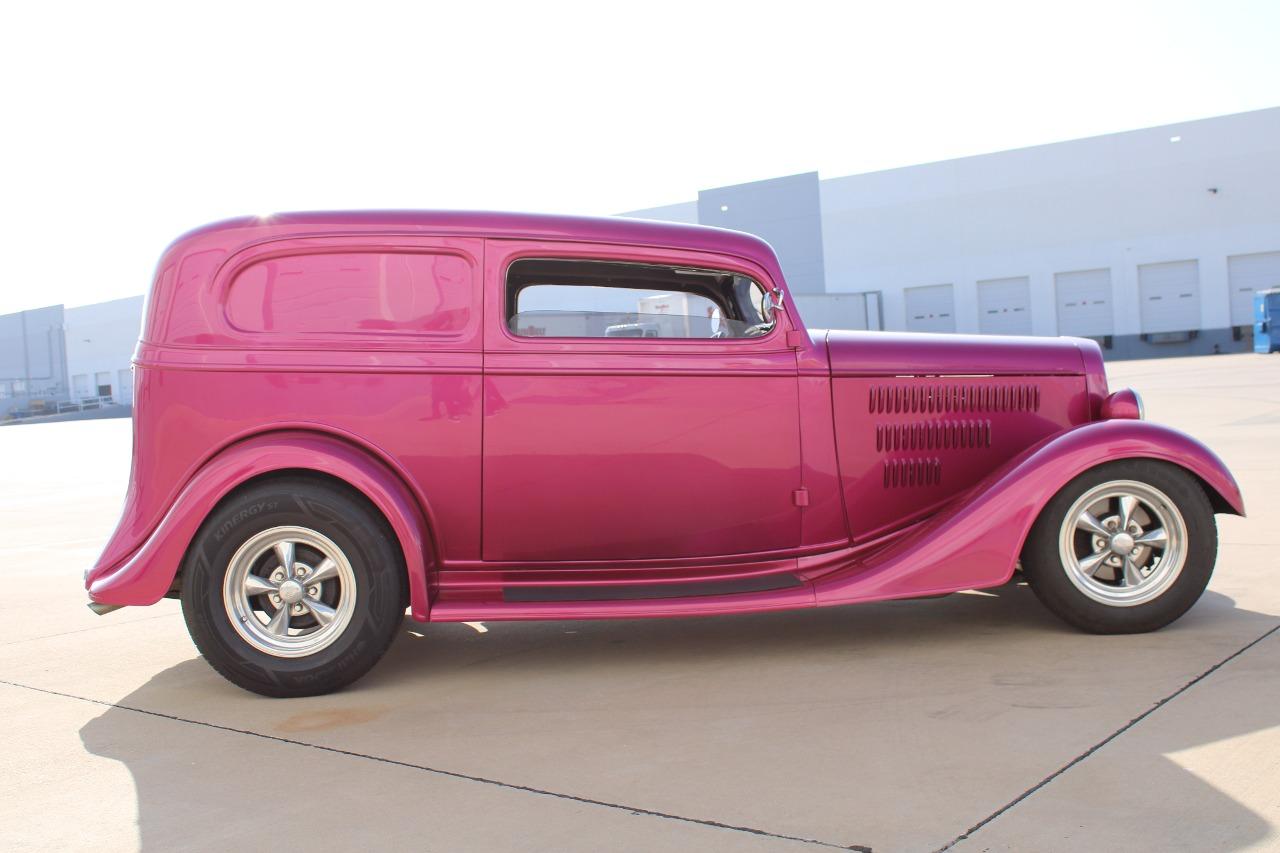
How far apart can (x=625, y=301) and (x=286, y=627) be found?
189 centimetres

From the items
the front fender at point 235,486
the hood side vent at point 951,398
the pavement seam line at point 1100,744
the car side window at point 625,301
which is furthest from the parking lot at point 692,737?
the car side window at point 625,301

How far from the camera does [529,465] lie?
166 inches

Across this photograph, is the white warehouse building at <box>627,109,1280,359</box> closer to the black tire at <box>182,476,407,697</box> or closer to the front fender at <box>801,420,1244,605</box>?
the front fender at <box>801,420,1244,605</box>

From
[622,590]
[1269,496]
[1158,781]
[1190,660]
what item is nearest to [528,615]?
[622,590]

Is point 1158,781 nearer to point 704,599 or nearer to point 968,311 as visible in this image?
point 704,599

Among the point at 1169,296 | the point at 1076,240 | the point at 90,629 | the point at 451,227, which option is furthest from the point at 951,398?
the point at 1169,296

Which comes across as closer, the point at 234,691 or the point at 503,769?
the point at 503,769

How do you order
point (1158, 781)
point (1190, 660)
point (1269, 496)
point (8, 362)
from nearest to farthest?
point (1158, 781) → point (1190, 660) → point (1269, 496) → point (8, 362)

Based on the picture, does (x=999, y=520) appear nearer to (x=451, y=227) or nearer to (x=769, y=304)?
(x=769, y=304)

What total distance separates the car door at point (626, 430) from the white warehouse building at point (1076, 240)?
34781 mm

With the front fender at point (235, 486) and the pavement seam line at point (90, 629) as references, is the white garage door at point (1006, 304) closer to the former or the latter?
the pavement seam line at point (90, 629)

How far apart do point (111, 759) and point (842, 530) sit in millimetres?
2830

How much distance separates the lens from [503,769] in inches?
124

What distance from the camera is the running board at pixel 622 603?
4.02 m
